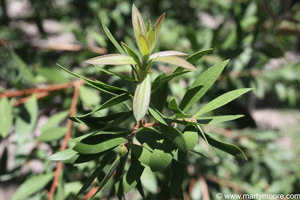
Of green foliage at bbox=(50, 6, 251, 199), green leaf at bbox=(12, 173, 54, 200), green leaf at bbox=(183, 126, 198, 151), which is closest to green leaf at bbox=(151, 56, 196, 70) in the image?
green foliage at bbox=(50, 6, 251, 199)

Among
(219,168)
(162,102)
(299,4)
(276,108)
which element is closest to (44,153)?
(162,102)

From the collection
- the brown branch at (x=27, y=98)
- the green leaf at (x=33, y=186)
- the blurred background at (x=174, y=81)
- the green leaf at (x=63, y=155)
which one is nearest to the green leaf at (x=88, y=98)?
the blurred background at (x=174, y=81)

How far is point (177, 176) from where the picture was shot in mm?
382

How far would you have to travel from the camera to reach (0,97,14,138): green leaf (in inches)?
22.9

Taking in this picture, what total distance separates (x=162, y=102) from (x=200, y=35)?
2.61 feet

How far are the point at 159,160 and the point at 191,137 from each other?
61mm

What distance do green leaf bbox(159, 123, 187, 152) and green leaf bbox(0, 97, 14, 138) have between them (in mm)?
437

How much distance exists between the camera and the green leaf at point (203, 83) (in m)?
0.37

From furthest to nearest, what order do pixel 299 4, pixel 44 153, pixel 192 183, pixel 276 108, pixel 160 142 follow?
pixel 276 108, pixel 192 183, pixel 299 4, pixel 44 153, pixel 160 142

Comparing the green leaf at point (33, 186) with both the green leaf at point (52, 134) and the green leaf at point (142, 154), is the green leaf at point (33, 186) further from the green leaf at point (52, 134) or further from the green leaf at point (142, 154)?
the green leaf at point (142, 154)

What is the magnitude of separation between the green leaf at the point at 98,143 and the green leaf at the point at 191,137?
11 centimetres

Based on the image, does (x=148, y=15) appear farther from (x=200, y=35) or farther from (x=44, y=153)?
(x=44, y=153)

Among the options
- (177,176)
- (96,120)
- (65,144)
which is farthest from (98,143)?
(65,144)

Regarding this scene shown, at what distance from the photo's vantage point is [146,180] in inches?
23.7
